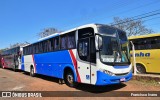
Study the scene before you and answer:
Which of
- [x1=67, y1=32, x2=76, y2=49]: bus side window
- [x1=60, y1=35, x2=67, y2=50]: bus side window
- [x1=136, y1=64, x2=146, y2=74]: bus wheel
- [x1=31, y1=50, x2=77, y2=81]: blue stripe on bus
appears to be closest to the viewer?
[x1=67, y1=32, x2=76, y2=49]: bus side window

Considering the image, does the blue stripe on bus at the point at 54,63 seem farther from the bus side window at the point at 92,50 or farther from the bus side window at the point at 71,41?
the bus side window at the point at 92,50

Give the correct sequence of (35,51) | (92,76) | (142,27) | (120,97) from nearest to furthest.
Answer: (120,97) < (92,76) < (35,51) < (142,27)

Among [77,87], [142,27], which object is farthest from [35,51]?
[142,27]

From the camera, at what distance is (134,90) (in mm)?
9977

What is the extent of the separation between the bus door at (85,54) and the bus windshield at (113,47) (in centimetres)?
52

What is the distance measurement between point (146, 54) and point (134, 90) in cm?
504

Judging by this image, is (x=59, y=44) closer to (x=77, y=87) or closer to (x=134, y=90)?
(x=77, y=87)

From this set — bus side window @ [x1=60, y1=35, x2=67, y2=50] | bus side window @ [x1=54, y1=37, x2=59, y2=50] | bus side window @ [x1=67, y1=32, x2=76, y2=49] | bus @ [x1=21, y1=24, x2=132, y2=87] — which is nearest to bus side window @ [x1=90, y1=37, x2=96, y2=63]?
bus @ [x1=21, y1=24, x2=132, y2=87]

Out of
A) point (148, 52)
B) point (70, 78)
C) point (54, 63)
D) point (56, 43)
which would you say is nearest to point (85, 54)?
point (70, 78)

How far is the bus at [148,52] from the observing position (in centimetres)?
1366

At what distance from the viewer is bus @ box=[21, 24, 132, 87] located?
8938 millimetres

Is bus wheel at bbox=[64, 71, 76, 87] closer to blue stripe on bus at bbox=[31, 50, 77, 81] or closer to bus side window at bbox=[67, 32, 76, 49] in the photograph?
blue stripe on bus at bbox=[31, 50, 77, 81]

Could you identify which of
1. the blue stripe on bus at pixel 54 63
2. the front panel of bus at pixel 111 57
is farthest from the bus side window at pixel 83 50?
the blue stripe on bus at pixel 54 63

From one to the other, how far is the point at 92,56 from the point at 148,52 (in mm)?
6446
